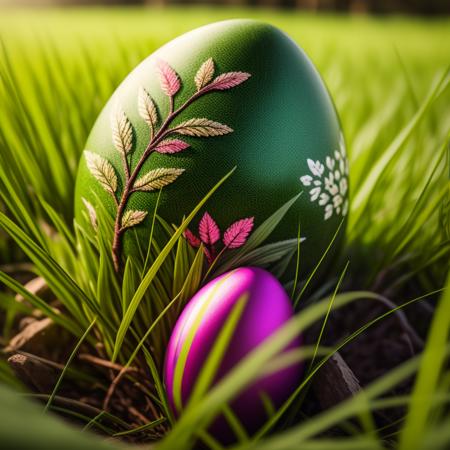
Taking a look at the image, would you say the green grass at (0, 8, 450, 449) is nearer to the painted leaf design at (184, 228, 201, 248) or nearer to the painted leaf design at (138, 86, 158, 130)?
the painted leaf design at (184, 228, 201, 248)

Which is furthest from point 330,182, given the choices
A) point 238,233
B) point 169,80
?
point 169,80

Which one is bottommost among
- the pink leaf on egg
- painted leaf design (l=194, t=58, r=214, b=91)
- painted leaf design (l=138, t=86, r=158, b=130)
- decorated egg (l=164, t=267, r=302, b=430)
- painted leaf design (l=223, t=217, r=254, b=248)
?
decorated egg (l=164, t=267, r=302, b=430)

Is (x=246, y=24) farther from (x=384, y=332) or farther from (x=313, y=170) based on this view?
(x=384, y=332)

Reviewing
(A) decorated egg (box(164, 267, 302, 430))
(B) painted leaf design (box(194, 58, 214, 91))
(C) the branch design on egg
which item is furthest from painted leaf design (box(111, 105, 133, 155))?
(A) decorated egg (box(164, 267, 302, 430))

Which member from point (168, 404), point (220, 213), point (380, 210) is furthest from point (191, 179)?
point (380, 210)

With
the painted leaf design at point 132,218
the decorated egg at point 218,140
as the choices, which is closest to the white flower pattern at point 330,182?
the decorated egg at point 218,140
